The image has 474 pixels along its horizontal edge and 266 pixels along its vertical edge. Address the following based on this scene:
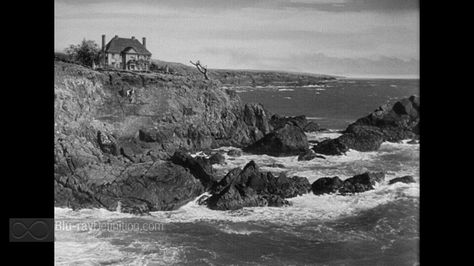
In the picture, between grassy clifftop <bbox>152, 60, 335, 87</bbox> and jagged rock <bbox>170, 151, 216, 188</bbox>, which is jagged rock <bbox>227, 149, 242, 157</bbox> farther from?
grassy clifftop <bbox>152, 60, 335, 87</bbox>

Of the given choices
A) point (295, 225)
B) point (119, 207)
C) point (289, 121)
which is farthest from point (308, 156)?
point (119, 207)

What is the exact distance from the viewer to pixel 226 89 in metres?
4.29

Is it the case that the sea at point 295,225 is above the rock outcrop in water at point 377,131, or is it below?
below

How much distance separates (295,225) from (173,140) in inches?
44.7

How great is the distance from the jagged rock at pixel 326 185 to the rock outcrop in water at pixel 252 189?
0.18 ft

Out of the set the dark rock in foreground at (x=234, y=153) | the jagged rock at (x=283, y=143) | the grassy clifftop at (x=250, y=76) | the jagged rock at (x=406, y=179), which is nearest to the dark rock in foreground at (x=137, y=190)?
the dark rock in foreground at (x=234, y=153)

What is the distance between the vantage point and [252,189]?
13.5 feet

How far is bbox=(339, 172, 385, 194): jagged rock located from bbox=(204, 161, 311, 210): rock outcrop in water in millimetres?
286

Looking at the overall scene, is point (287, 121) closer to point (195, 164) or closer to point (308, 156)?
point (308, 156)

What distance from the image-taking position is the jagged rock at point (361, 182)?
4.15 meters

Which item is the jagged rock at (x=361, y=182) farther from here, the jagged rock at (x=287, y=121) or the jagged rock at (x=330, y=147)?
the jagged rock at (x=287, y=121)

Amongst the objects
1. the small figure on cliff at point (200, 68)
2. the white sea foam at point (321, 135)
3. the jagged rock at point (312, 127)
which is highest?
the small figure on cliff at point (200, 68)

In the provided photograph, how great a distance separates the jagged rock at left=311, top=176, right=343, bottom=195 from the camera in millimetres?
4133
